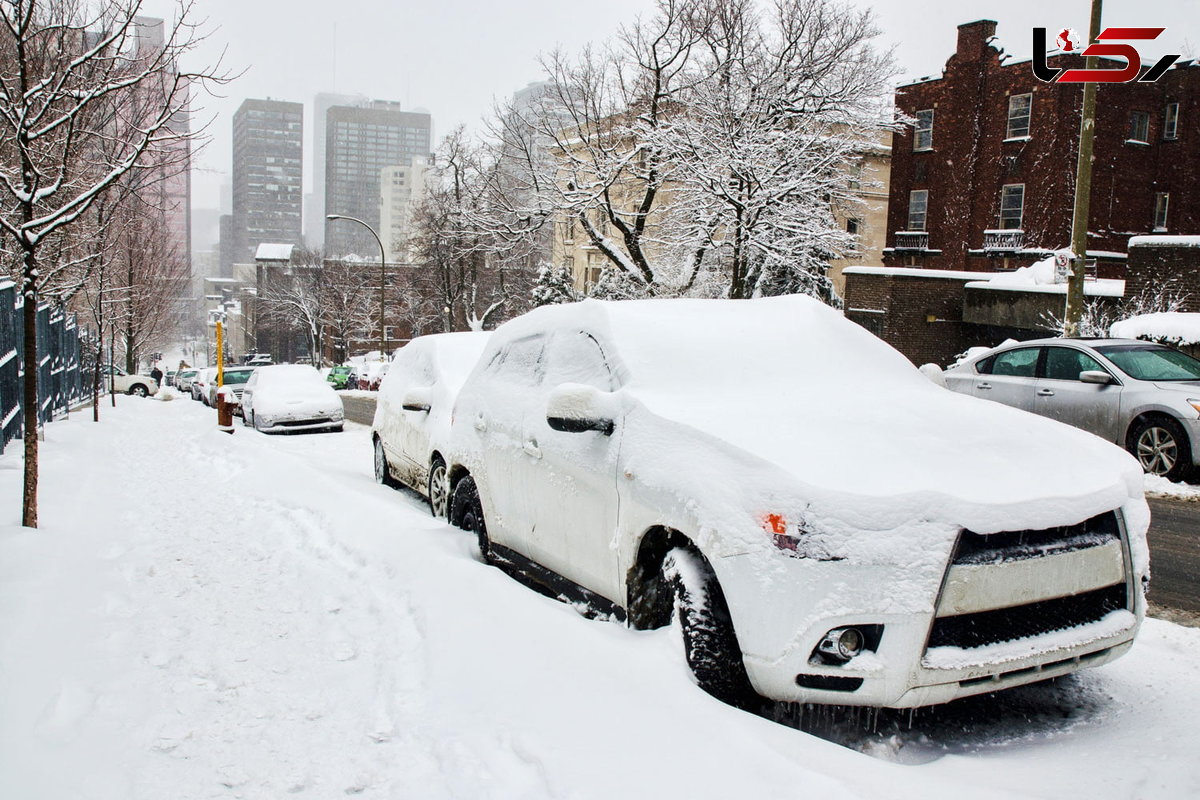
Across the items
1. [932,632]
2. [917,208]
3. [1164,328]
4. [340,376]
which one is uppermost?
[917,208]

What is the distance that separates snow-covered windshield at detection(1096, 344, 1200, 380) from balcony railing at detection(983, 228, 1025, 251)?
2671cm

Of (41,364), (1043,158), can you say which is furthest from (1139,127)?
(41,364)

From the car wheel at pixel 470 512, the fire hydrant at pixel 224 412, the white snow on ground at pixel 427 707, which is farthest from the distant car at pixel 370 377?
the white snow on ground at pixel 427 707

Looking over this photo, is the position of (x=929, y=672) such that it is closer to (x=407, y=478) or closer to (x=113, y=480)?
(x=407, y=478)

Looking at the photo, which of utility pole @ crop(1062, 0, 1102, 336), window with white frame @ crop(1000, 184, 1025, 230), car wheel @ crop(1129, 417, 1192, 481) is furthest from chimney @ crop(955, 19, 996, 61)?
car wheel @ crop(1129, 417, 1192, 481)

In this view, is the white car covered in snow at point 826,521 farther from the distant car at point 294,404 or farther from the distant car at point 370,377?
the distant car at point 370,377

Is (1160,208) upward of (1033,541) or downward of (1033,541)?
upward

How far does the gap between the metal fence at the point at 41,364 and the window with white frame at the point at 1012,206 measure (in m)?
33.8

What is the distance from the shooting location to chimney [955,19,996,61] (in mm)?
37438

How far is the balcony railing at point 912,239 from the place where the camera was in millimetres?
40194

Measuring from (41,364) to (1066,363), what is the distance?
579 inches

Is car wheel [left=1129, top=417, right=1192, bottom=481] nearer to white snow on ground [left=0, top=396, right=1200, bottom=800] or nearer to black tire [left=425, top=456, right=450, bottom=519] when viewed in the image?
white snow on ground [left=0, top=396, right=1200, bottom=800]

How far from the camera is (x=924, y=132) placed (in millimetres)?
40594

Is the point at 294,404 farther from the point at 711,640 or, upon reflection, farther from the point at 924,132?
the point at 924,132
